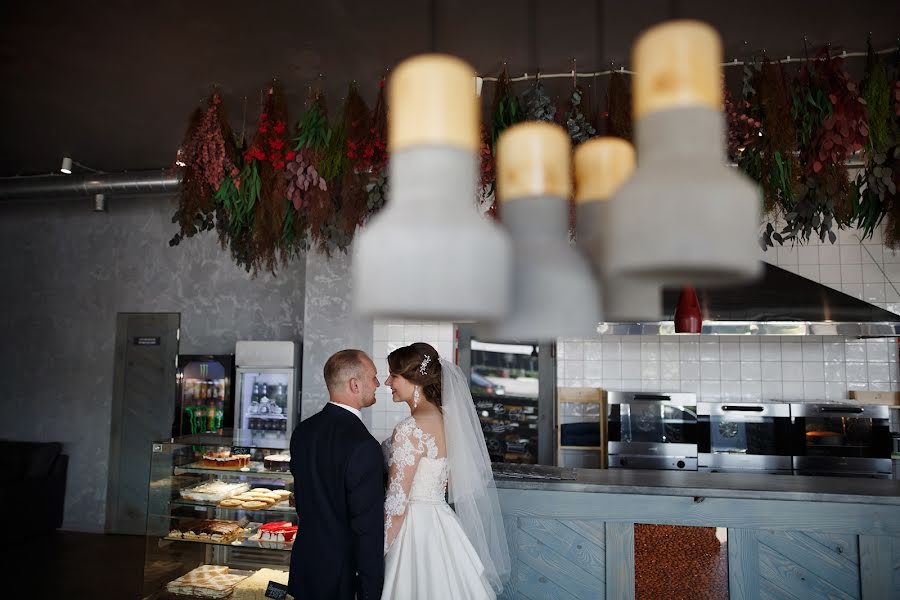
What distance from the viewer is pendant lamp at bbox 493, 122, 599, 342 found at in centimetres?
74

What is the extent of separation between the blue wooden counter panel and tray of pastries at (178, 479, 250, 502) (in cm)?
176

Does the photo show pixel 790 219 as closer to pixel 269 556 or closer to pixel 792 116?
pixel 792 116

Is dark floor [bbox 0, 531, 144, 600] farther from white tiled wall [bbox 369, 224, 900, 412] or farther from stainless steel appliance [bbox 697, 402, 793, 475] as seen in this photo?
stainless steel appliance [bbox 697, 402, 793, 475]

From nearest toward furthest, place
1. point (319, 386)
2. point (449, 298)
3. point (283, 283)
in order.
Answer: point (449, 298), point (319, 386), point (283, 283)

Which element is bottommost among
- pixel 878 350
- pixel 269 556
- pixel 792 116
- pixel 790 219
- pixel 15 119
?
pixel 269 556

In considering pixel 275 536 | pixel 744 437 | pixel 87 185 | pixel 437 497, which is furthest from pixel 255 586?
pixel 87 185

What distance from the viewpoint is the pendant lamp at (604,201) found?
801 mm

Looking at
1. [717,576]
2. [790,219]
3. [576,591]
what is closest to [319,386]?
[576,591]

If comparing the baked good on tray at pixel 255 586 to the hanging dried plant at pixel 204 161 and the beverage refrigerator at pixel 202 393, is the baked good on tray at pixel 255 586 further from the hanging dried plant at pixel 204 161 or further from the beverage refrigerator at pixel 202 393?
the beverage refrigerator at pixel 202 393

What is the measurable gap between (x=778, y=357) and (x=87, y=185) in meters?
6.65

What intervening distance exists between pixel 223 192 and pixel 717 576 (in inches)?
131

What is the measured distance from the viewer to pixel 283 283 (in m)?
Result: 6.97

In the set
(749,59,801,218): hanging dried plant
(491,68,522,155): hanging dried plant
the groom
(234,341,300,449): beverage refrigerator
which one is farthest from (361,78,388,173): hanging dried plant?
(234,341,300,449): beverage refrigerator

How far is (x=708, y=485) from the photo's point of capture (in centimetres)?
Answer: 332
